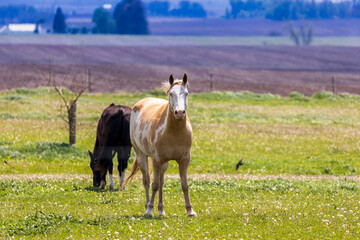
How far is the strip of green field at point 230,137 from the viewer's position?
77.4ft

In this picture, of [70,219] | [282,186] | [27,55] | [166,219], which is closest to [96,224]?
[70,219]

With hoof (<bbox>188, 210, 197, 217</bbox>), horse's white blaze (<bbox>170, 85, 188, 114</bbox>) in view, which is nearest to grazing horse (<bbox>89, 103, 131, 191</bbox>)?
hoof (<bbox>188, 210, 197, 217</bbox>)

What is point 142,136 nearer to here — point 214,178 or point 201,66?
point 214,178

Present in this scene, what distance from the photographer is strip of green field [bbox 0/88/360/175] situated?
77.4 feet

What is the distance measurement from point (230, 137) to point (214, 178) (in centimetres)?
987

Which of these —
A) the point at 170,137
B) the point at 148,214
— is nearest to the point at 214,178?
the point at 148,214

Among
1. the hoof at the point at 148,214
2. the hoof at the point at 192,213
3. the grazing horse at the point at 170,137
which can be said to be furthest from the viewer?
the hoof at the point at 148,214

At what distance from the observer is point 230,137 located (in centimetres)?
2964

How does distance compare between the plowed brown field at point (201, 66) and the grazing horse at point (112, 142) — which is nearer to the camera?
the grazing horse at point (112, 142)

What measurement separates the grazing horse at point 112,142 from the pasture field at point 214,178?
634 mm

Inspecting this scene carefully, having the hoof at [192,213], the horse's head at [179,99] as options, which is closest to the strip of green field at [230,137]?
the hoof at [192,213]

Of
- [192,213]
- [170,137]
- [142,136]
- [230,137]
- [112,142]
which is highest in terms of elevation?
[170,137]

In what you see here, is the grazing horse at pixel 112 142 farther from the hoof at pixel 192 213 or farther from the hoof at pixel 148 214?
the hoof at pixel 192 213

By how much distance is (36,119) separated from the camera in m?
33.9
